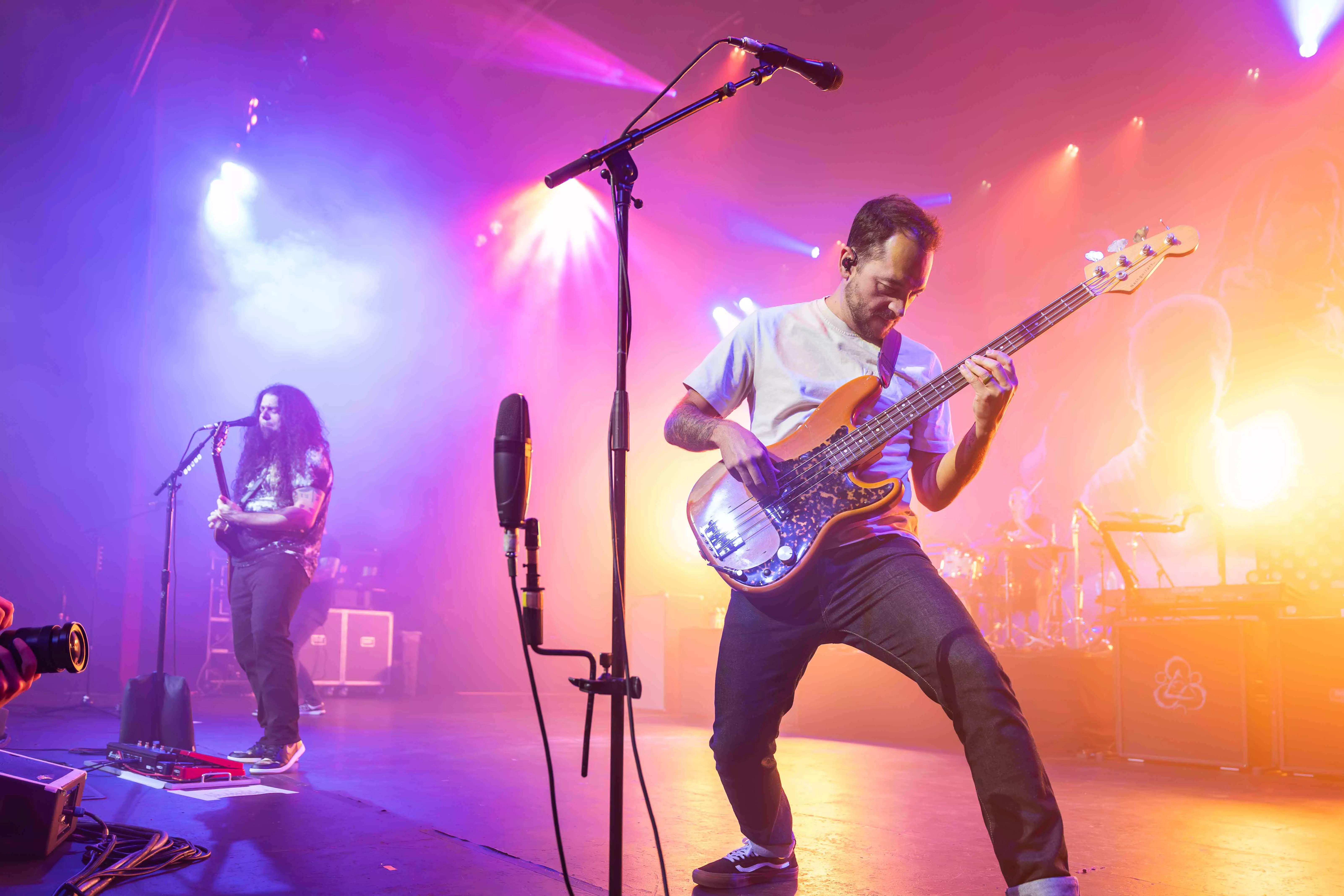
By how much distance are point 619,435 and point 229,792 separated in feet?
9.60

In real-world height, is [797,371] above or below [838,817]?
above

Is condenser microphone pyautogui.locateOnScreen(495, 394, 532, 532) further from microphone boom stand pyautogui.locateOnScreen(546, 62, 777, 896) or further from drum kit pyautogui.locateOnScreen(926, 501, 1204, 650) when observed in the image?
drum kit pyautogui.locateOnScreen(926, 501, 1204, 650)

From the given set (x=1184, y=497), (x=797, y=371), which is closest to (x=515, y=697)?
(x=1184, y=497)

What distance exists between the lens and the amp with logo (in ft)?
33.6

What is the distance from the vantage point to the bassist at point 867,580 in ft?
6.32

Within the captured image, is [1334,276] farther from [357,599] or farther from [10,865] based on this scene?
[357,599]

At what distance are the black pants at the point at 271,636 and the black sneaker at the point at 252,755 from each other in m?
0.04

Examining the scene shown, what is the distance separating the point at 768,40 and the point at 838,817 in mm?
9226

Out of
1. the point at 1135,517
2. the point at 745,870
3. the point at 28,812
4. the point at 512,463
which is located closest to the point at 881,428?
the point at 512,463

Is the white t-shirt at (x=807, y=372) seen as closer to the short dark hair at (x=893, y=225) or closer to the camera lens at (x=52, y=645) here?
the short dark hair at (x=893, y=225)

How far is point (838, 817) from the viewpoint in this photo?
11.9ft

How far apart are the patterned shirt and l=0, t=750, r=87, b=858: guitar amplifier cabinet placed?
2048mm

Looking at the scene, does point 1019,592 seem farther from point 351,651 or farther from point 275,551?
point 351,651

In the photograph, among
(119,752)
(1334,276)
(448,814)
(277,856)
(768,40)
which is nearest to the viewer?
(277,856)
